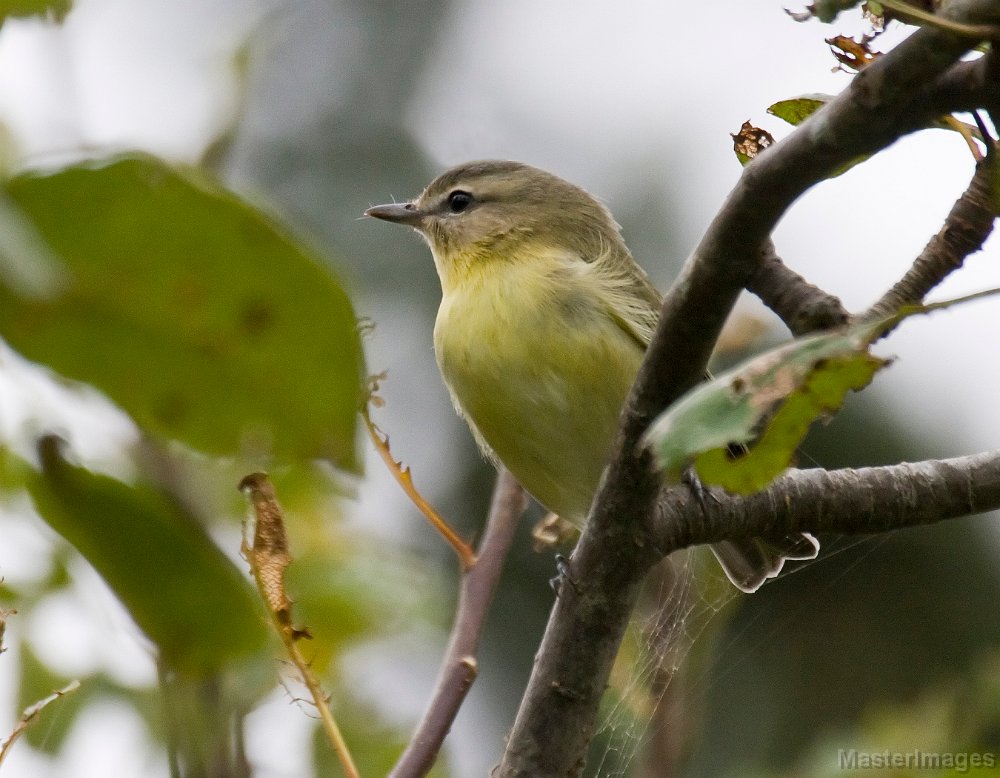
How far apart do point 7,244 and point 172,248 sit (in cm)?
Result: 34

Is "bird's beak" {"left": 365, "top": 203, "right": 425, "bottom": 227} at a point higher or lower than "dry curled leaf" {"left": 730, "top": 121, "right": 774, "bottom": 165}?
lower

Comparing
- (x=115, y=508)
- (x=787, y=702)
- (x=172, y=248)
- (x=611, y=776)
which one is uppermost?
(x=172, y=248)

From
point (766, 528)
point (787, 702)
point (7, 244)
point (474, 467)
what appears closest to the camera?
point (7, 244)

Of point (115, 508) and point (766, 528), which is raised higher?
point (115, 508)

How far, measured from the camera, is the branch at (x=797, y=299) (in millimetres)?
1951

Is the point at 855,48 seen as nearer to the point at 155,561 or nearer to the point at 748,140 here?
the point at 748,140

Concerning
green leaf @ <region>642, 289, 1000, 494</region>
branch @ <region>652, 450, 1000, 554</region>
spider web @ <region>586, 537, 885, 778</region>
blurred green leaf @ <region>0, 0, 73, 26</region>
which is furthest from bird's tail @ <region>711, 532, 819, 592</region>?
blurred green leaf @ <region>0, 0, 73, 26</region>

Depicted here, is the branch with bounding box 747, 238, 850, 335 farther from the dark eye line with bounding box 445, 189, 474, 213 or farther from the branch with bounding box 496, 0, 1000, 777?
the dark eye line with bounding box 445, 189, 474, 213

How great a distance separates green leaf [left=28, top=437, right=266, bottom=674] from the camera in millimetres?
1421

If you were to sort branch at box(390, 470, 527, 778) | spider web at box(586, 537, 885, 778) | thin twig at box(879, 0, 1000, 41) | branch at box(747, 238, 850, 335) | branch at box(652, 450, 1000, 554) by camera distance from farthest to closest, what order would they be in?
1. spider web at box(586, 537, 885, 778)
2. branch at box(652, 450, 1000, 554)
3. branch at box(747, 238, 850, 335)
4. branch at box(390, 470, 527, 778)
5. thin twig at box(879, 0, 1000, 41)

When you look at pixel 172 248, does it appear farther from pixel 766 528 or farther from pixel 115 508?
pixel 766 528

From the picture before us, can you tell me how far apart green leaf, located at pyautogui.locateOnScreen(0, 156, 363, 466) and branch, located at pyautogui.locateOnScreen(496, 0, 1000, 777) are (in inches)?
19.8

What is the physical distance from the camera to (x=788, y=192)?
1.60 m

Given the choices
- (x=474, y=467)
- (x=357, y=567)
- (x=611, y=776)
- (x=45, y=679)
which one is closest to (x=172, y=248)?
(x=45, y=679)
